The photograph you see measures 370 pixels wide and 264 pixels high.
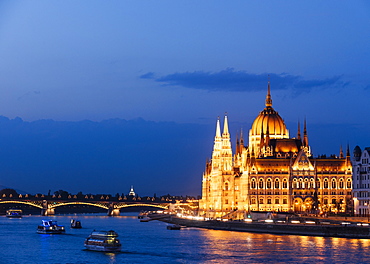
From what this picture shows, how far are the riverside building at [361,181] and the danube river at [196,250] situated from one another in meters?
24.3

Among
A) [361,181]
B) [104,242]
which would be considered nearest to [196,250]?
[104,242]

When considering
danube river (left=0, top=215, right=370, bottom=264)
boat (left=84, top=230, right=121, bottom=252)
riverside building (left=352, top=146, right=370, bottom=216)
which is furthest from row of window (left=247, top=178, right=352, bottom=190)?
boat (left=84, top=230, right=121, bottom=252)

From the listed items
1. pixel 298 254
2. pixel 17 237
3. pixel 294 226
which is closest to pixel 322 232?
pixel 294 226

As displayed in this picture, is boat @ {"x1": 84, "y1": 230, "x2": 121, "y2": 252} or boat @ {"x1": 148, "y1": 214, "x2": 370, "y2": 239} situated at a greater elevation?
boat @ {"x1": 148, "y1": 214, "x2": 370, "y2": 239}

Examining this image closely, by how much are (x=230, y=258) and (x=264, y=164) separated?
96171 millimetres

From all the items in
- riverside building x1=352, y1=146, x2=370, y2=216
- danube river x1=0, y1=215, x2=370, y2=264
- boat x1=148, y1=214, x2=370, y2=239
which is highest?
riverside building x1=352, y1=146, x2=370, y2=216

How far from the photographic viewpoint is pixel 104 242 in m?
105

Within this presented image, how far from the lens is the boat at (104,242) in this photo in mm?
104625

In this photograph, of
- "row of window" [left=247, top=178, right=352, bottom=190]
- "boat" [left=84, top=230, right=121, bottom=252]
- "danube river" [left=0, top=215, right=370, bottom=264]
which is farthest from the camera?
"row of window" [left=247, top=178, right=352, bottom=190]

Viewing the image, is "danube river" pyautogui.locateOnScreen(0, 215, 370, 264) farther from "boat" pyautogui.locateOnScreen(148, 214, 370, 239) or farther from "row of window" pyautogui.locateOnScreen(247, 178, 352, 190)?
"row of window" pyautogui.locateOnScreen(247, 178, 352, 190)

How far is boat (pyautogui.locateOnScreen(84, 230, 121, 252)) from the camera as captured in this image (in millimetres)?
104625

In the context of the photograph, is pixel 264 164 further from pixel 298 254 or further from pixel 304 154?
pixel 298 254

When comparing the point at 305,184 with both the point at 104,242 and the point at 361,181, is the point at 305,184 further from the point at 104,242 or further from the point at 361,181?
the point at 104,242

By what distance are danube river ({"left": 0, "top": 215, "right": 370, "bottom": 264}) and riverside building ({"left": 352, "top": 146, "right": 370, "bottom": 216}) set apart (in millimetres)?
24287
